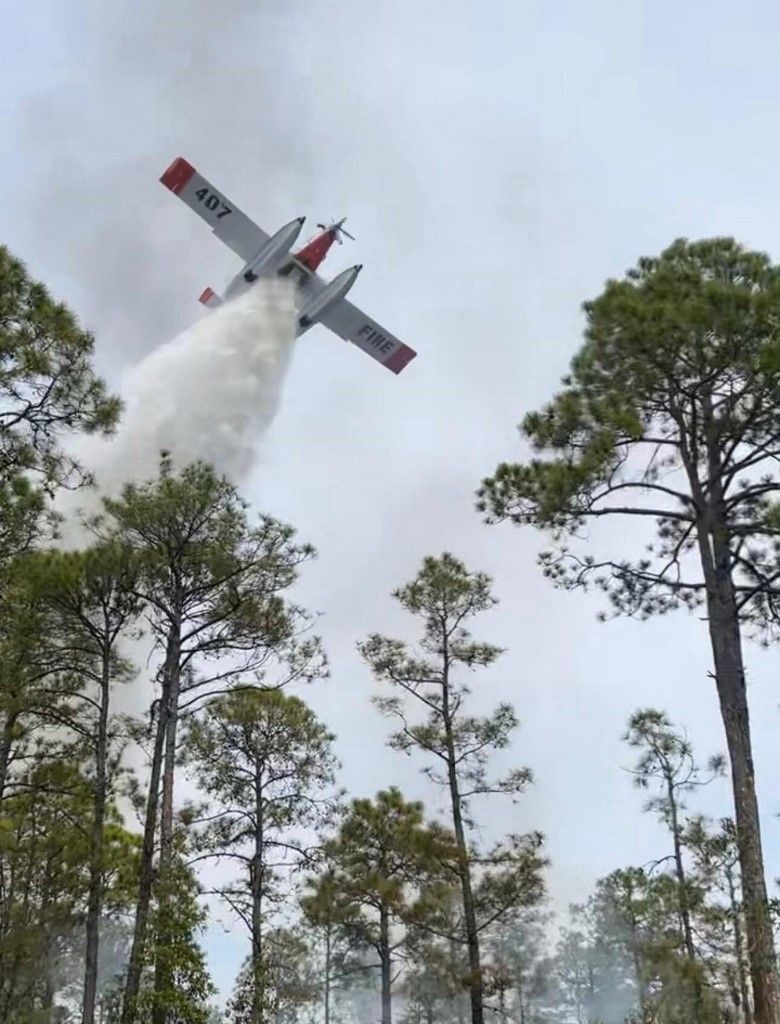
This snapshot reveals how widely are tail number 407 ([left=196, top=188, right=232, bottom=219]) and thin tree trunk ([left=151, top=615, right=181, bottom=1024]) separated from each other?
25.1m

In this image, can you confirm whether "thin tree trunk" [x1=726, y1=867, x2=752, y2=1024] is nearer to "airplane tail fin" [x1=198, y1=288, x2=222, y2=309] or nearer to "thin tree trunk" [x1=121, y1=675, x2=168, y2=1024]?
"thin tree trunk" [x1=121, y1=675, x2=168, y2=1024]

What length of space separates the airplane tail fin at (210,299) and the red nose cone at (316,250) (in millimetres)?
4424

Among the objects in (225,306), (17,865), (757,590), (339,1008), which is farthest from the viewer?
(339,1008)

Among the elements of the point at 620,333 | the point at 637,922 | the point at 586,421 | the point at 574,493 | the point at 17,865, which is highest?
the point at 620,333

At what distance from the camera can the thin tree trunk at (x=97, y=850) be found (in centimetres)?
1605

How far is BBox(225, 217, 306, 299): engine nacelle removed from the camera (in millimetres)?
35250

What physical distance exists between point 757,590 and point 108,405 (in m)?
7.84

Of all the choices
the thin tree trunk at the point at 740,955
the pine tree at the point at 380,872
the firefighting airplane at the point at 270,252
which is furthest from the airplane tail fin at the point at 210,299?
the thin tree trunk at the point at 740,955

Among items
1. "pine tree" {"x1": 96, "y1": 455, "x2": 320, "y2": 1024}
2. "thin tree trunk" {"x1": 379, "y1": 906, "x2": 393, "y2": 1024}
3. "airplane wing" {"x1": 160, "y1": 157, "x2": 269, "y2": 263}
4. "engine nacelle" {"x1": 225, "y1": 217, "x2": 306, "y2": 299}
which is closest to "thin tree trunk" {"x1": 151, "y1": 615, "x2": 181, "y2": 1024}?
"pine tree" {"x1": 96, "y1": 455, "x2": 320, "y2": 1024}

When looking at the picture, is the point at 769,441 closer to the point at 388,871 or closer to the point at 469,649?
the point at 469,649

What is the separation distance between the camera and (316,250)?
37.1 metres

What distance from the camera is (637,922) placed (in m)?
11.4

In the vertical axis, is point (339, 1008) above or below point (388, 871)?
Answer: below

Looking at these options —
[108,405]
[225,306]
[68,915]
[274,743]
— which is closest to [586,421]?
[108,405]
